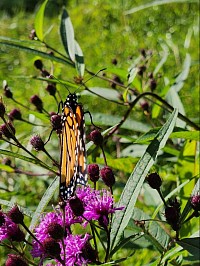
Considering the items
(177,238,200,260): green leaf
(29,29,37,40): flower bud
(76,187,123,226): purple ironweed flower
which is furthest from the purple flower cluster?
(29,29,37,40): flower bud

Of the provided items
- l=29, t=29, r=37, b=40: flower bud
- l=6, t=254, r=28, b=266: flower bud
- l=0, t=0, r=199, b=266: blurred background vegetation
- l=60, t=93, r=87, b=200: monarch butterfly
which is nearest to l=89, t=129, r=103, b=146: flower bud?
l=60, t=93, r=87, b=200: monarch butterfly

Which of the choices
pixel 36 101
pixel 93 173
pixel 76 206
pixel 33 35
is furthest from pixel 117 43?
pixel 76 206

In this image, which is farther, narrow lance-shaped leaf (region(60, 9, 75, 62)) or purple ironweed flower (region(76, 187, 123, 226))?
narrow lance-shaped leaf (region(60, 9, 75, 62))

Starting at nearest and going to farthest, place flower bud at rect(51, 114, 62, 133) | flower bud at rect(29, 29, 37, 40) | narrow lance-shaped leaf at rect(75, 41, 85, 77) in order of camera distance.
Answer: flower bud at rect(51, 114, 62, 133) → narrow lance-shaped leaf at rect(75, 41, 85, 77) → flower bud at rect(29, 29, 37, 40)

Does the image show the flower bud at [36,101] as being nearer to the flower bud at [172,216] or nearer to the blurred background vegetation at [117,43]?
the flower bud at [172,216]

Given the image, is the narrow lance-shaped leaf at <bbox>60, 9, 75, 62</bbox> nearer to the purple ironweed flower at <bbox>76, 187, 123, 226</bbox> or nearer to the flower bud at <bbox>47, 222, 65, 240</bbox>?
the purple ironweed flower at <bbox>76, 187, 123, 226</bbox>

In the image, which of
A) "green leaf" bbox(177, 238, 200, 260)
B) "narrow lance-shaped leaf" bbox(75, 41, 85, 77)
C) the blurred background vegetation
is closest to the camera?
"green leaf" bbox(177, 238, 200, 260)

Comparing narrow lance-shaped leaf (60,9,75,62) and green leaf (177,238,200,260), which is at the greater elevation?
narrow lance-shaped leaf (60,9,75,62)

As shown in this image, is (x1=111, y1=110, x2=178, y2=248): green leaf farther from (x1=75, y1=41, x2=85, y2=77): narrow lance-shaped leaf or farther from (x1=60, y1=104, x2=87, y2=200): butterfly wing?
(x1=75, y1=41, x2=85, y2=77): narrow lance-shaped leaf

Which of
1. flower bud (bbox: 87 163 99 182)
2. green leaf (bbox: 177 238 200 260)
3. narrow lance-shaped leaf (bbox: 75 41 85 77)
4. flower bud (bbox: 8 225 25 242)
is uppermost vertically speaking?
narrow lance-shaped leaf (bbox: 75 41 85 77)
